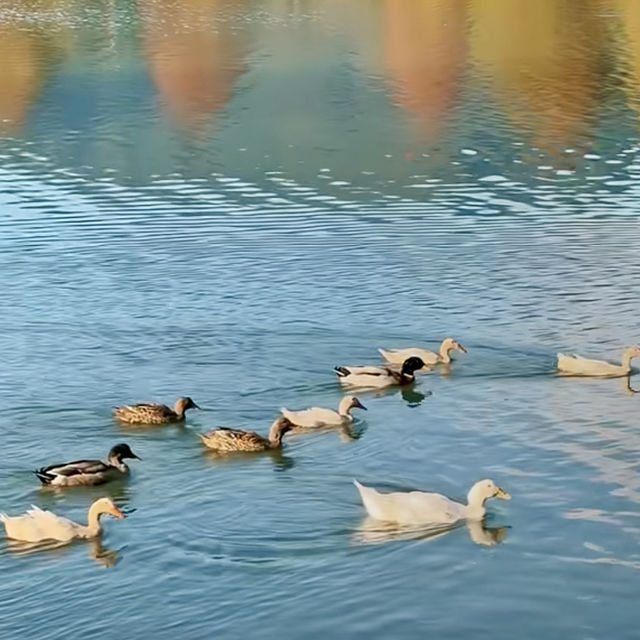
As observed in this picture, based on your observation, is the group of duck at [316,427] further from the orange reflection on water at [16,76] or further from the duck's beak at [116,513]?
the orange reflection on water at [16,76]

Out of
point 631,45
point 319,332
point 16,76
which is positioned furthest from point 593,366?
point 631,45

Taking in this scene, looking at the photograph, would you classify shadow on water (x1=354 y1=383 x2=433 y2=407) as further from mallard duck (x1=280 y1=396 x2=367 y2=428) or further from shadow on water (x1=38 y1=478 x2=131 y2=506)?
shadow on water (x1=38 y1=478 x2=131 y2=506)

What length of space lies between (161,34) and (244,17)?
3.78m

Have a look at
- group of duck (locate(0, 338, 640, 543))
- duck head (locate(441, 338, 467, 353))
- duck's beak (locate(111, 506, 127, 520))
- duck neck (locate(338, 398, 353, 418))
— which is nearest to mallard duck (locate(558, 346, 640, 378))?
group of duck (locate(0, 338, 640, 543))

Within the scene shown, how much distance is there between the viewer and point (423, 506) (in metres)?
9.01

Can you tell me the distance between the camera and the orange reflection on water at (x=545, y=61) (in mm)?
24141

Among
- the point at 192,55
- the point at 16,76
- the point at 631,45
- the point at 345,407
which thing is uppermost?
the point at 345,407

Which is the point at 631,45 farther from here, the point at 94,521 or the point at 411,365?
the point at 94,521

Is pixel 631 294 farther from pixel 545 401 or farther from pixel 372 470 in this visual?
pixel 372 470

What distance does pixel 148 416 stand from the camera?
1095 cm

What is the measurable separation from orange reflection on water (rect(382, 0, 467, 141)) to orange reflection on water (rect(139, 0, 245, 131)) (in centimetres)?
301

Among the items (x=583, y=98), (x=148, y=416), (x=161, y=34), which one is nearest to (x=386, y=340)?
(x=148, y=416)

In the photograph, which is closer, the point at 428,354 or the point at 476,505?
the point at 476,505

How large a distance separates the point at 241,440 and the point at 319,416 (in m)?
0.79
